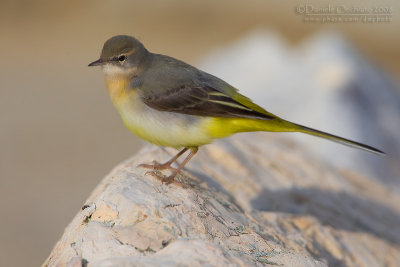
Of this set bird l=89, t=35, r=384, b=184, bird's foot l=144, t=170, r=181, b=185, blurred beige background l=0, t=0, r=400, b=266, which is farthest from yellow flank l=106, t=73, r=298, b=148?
blurred beige background l=0, t=0, r=400, b=266

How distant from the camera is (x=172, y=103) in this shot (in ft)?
19.9

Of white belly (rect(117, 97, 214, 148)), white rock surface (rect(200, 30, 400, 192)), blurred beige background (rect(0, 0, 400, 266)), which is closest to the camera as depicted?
white belly (rect(117, 97, 214, 148))

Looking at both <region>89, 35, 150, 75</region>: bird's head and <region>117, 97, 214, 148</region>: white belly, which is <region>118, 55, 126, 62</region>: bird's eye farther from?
<region>117, 97, 214, 148</region>: white belly

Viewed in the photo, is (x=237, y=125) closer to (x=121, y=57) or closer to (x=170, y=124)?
(x=170, y=124)

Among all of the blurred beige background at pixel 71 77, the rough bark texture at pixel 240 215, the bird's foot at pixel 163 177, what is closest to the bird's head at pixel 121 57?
the rough bark texture at pixel 240 215

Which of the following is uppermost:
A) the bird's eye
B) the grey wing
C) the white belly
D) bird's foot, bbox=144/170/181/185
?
the bird's eye

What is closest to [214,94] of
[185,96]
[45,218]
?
[185,96]

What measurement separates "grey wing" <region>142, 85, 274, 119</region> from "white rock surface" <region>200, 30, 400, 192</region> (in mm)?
4049

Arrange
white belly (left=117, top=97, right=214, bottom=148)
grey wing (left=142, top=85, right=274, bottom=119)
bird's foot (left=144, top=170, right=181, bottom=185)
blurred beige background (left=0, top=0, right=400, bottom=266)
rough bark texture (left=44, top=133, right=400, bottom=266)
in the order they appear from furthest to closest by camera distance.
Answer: blurred beige background (left=0, top=0, right=400, bottom=266)
grey wing (left=142, top=85, right=274, bottom=119)
white belly (left=117, top=97, right=214, bottom=148)
bird's foot (left=144, top=170, right=181, bottom=185)
rough bark texture (left=44, top=133, right=400, bottom=266)

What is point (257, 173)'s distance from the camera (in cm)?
772

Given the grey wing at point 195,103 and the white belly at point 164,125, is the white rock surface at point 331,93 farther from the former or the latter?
the white belly at point 164,125

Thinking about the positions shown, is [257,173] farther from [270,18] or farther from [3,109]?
[270,18]

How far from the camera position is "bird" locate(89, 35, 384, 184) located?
19.4 feet

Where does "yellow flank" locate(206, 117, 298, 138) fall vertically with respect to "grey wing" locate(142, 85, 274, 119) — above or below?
below
